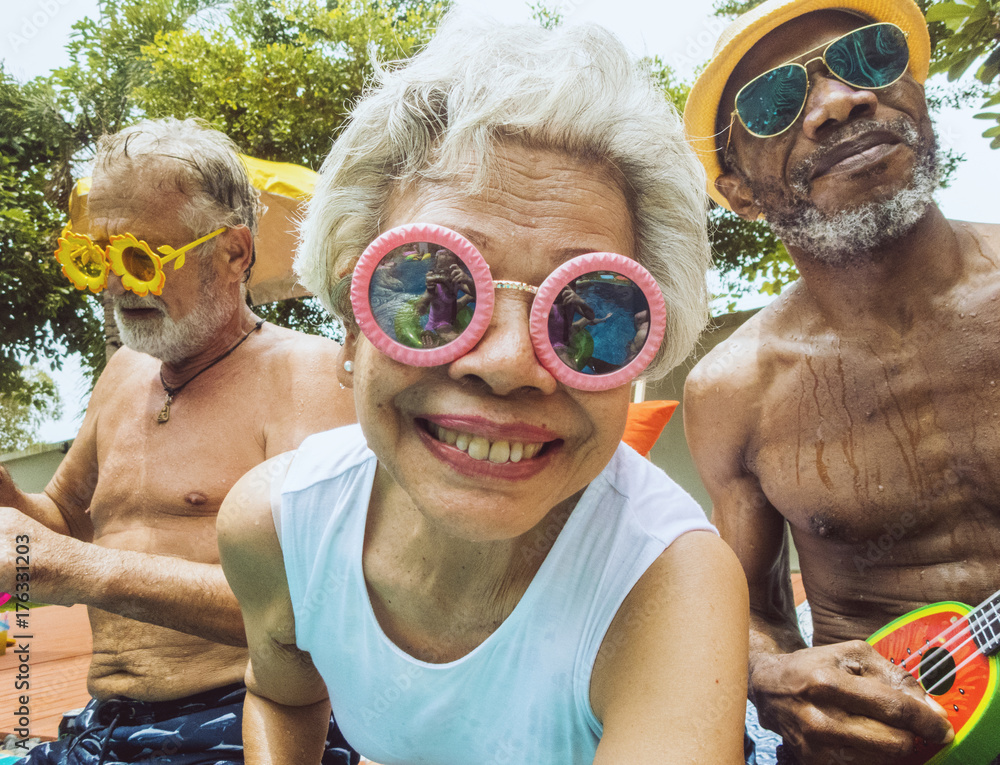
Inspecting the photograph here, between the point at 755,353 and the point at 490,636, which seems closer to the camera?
the point at 490,636

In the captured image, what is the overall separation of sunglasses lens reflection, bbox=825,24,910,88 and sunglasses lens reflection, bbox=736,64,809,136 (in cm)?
12

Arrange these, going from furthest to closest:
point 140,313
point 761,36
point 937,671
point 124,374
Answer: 1. point 124,374
2. point 140,313
3. point 761,36
4. point 937,671

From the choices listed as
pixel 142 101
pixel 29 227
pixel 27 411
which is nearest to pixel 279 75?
pixel 142 101

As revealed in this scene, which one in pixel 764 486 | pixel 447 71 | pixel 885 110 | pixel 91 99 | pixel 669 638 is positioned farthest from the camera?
pixel 91 99

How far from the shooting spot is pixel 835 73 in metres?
2.35

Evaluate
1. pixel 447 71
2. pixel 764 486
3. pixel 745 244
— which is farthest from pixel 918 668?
pixel 745 244

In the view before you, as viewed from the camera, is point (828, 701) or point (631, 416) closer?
point (828, 701)

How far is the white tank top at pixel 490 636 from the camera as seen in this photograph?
1417 millimetres

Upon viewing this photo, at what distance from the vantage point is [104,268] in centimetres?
261

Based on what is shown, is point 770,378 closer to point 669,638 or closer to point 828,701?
point 828,701

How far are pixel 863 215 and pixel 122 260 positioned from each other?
2.74m

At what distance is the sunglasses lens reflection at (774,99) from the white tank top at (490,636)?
1514mm

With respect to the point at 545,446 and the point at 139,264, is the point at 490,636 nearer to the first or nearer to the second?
the point at 545,446

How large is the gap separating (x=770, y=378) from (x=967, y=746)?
125cm
